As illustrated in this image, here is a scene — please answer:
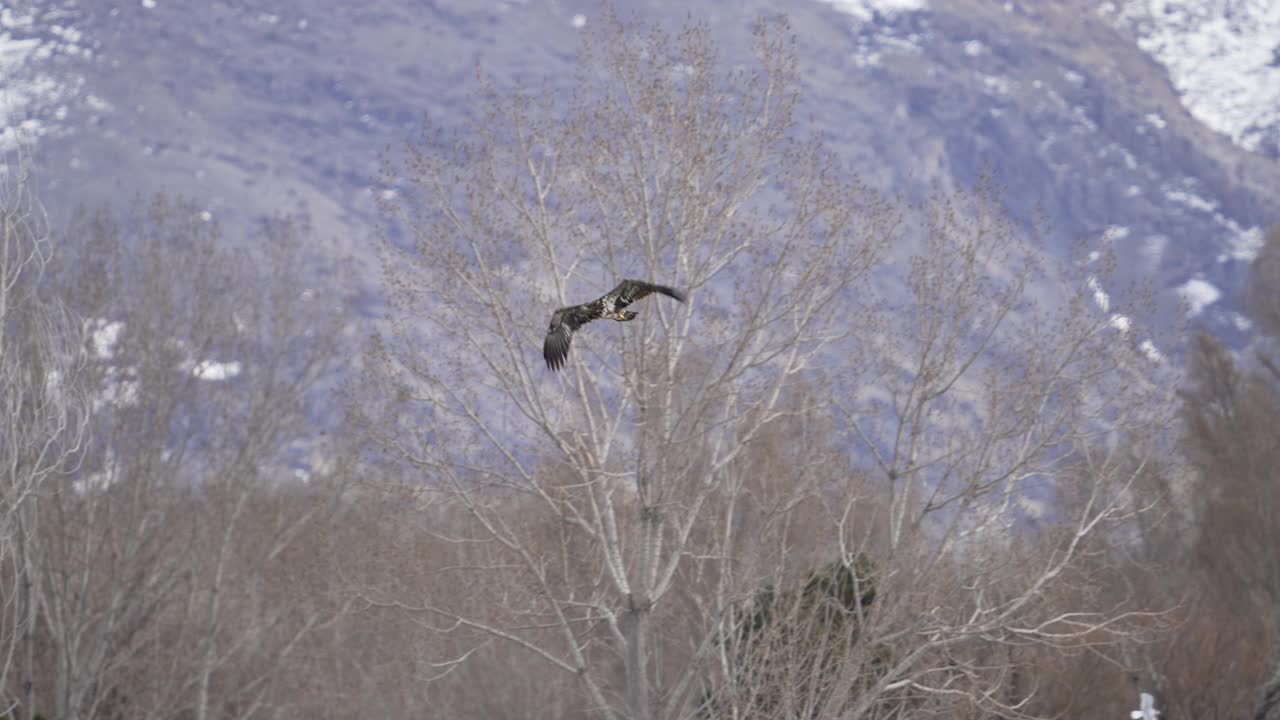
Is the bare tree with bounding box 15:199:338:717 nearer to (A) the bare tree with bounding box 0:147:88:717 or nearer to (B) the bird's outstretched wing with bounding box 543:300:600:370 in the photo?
(A) the bare tree with bounding box 0:147:88:717

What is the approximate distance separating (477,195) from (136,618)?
51.7 ft

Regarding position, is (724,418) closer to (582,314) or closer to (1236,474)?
(582,314)

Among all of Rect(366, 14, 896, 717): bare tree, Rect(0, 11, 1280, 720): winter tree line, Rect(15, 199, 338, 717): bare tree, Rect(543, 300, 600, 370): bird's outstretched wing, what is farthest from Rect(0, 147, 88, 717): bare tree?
Rect(543, 300, 600, 370): bird's outstretched wing

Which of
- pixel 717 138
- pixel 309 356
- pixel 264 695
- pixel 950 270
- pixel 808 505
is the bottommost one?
pixel 264 695

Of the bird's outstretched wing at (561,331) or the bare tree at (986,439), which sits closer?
the bird's outstretched wing at (561,331)

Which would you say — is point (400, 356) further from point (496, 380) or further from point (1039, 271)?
point (1039, 271)

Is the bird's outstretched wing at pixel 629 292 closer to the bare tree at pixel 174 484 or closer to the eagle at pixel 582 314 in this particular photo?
the eagle at pixel 582 314

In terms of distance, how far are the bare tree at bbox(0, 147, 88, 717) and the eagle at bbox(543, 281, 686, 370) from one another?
5.07 m

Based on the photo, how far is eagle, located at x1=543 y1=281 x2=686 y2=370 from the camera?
11773mm

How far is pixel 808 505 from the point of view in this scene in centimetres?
2038

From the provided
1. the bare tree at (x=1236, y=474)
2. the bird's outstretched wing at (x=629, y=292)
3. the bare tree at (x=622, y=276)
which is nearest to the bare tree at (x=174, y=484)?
the bare tree at (x=622, y=276)

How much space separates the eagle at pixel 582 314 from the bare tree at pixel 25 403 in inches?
200

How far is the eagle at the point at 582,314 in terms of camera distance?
38.6ft

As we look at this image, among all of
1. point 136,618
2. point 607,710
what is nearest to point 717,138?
point 607,710
